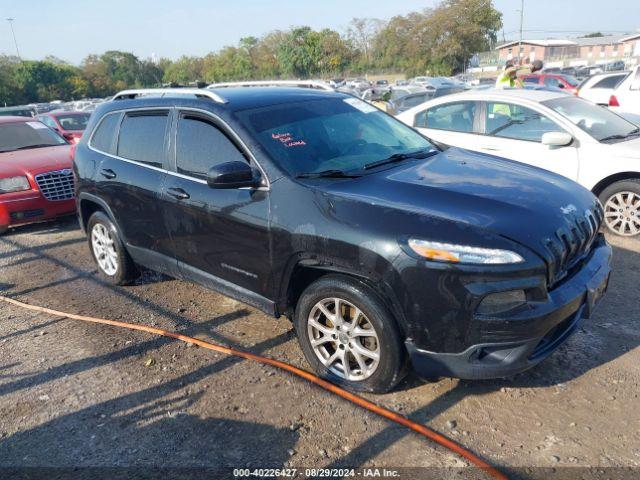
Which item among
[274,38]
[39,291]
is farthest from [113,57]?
[39,291]

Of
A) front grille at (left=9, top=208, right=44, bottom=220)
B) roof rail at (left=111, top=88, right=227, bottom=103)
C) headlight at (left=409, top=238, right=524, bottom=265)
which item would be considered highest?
roof rail at (left=111, top=88, right=227, bottom=103)

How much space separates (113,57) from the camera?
75.3m

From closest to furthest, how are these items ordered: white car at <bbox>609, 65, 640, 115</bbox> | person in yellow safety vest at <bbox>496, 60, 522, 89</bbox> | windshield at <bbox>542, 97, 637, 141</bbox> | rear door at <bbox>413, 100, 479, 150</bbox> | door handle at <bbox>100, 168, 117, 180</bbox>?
door handle at <bbox>100, 168, 117, 180</bbox> < windshield at <bbox>542, 97, 637, 141</bbox> < rear door at <bbox>413, 100, 479, 150</bbox> < person in yellow safety vest at <bbox>496, 60, 522, 89</bbox> < white car at <bbox>609, 65, 640, 115</bbox>

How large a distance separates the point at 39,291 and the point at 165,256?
184 cm

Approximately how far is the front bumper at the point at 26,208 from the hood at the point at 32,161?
30 cm

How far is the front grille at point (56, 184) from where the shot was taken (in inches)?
283

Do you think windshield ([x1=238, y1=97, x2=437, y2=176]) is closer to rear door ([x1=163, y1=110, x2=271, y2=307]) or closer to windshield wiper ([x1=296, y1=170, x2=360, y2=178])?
windshield wiper ([x1=296, y1=170, x2=360, y2=178])

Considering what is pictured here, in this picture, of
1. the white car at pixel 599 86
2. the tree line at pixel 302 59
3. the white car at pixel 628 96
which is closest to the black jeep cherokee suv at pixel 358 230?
the white car at pixel 628 96

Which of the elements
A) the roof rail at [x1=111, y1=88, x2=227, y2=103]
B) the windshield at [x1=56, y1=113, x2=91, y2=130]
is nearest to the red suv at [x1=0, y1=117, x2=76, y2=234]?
the roof rail at [x1=111, y1=88, x2=227, y2=103]

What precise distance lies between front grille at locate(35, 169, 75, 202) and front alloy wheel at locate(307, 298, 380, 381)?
531cm

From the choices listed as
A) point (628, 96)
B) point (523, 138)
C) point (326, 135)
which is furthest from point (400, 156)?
point (628, 96)

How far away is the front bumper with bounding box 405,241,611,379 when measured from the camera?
9.24ft

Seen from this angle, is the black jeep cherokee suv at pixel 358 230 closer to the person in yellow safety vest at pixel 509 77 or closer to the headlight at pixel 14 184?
the headlight at pixel 14 184

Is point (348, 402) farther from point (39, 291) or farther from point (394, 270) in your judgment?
point (39, 291)
